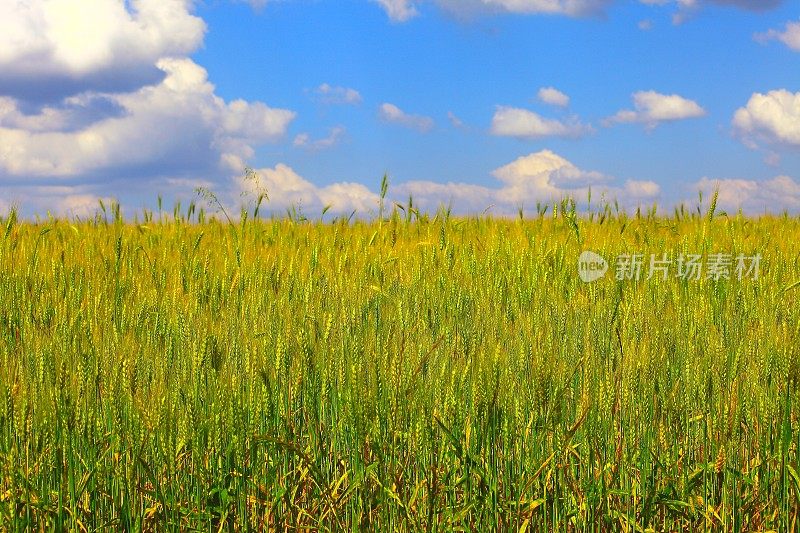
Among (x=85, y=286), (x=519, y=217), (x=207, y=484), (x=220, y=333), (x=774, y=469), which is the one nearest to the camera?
(x=207, y=484)

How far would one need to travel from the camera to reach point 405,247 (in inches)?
164

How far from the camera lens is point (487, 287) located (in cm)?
294

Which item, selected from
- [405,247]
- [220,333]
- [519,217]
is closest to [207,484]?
[220,333]

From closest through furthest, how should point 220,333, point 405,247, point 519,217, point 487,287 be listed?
point 220,333 < point 487,287 < point 405,247 < point 519,217

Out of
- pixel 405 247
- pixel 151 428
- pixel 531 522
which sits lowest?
pixel 531 522

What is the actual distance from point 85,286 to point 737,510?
2595 millimetres

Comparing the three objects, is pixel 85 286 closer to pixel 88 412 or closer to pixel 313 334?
pixel 313 334

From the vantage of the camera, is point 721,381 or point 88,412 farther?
point 721,381

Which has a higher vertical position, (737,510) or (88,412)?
(88,412)

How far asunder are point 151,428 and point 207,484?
19 cm

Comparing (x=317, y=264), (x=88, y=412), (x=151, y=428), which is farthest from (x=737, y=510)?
(x=317, y=264)

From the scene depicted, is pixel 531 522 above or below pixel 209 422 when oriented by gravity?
below

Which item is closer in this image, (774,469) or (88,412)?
(88,412)

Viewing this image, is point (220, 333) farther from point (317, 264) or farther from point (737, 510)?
point (317, 264)
